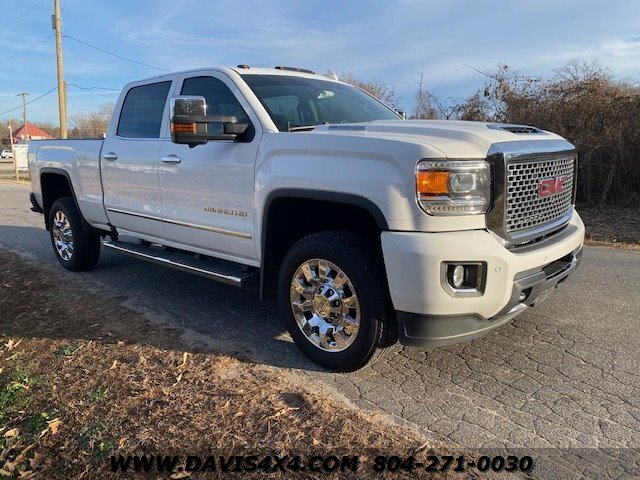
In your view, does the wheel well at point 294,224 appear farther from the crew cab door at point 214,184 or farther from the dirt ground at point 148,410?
the dirt ground at point 148,410

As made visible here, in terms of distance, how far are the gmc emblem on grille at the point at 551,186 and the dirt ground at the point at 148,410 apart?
1796mm

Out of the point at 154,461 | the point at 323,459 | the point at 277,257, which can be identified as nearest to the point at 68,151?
the point at 277,257

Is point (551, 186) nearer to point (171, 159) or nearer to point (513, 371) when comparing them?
point (513, 371)

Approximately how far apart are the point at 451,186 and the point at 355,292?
0.87m

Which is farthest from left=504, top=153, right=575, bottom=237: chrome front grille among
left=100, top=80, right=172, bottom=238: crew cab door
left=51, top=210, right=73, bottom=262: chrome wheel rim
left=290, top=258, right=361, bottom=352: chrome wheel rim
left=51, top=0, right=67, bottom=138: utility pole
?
left=51, top=0, right=67, bottom=138: utility pole

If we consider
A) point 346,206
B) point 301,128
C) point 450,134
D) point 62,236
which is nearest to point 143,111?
point 301,128

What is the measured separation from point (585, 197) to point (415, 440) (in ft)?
32.5

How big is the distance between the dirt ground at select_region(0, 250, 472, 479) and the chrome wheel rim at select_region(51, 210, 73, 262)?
2.18 meters

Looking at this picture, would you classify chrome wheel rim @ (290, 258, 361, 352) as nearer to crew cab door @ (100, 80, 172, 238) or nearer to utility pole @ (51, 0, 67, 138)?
crew cab door @ (100, 80, 172, 238)

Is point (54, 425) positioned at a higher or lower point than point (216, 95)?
lower

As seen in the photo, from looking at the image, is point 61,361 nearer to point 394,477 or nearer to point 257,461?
point 257,461

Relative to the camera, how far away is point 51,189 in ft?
22.3

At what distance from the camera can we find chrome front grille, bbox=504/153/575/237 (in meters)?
3.16

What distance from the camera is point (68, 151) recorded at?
6.10 metres
